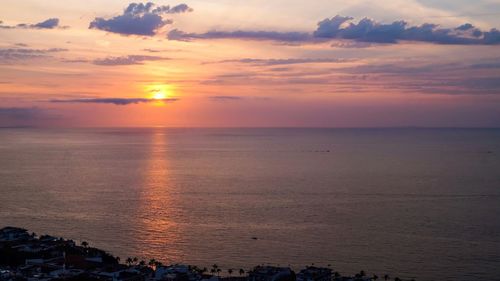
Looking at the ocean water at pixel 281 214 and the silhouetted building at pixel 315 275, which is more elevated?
the silhouetted building at pixel 315 275

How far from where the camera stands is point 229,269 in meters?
28.5

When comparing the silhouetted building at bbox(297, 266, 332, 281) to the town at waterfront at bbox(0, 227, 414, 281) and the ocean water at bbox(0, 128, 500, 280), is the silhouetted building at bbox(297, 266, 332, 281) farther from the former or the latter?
the ocean water at bbox(0, 128, 500, 280)

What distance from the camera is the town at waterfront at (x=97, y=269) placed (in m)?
24.6

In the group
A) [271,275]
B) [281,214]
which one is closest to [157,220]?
[281,214]

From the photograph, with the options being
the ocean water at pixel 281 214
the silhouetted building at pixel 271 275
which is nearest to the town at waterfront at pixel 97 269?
A: the silhouetted building at pixel 271 275

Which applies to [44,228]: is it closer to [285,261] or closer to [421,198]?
[285,261]

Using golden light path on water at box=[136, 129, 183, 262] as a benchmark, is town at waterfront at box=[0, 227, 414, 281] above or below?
above

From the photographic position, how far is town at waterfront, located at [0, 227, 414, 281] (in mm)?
24594

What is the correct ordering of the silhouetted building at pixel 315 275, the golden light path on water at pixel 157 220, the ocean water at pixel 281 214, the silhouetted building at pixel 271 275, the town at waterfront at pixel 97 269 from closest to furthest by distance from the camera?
the silhouetted building at pixel 271 275 → the town at waterfront at pixel 97 269 → the silhouetted building at pixel 315 275 → the ocean water at pixel 281 214 → the golden light path on water at pixel 157 220

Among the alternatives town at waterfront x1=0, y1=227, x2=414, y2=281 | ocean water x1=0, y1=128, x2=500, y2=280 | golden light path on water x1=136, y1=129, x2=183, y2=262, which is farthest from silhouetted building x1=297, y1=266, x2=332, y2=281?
golden light path on water x1=136, y1=129, x2=183, y2=262

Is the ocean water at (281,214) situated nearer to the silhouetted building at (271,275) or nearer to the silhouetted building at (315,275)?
the silhouetted building at (315,275)

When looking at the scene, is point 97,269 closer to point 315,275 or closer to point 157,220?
point 315,275

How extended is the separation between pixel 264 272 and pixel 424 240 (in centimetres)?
1361

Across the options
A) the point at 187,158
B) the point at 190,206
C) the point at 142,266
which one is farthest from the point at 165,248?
the point at 187,158
